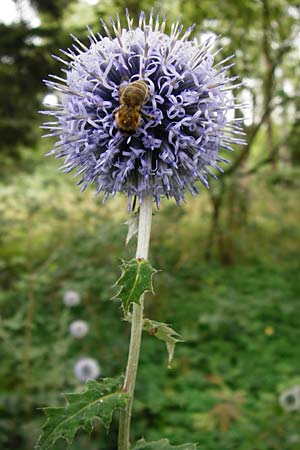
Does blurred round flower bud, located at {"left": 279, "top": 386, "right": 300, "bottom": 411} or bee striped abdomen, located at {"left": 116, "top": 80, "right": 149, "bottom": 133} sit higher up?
bee striped abdomen, located at {"left": 116, "top": 80, "right": 149, "bottom": 133}

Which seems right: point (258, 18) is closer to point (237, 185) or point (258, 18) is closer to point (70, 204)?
point (237, 185)

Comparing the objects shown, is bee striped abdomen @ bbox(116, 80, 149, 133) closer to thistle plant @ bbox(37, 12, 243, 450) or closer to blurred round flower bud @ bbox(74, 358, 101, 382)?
thistle plant @ bbox(37, 12, 243, 450)

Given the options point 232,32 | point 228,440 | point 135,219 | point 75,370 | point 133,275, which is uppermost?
point 232,32

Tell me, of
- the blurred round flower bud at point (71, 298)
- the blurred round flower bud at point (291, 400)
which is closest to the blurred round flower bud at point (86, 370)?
the blurred round flower bud at point (71, 298)

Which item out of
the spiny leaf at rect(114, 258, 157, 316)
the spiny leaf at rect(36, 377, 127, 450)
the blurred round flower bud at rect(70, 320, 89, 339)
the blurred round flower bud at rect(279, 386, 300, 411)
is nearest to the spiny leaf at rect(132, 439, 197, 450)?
the spiny leaf at rect(36, 377, 127, 450)

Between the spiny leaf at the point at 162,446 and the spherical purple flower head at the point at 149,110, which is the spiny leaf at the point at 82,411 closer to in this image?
the spiny leaf at the point at 162,446

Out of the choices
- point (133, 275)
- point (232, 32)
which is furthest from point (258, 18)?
point (133, 275)

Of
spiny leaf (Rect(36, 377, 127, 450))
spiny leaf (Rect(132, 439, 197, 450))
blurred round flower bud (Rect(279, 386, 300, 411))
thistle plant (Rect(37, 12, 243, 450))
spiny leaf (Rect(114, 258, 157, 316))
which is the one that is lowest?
blurred round flower bud (Rect(279, 386, 300, 411))
